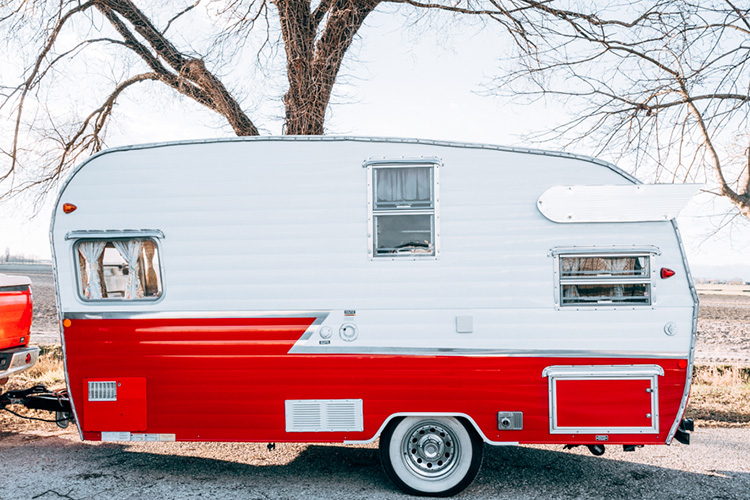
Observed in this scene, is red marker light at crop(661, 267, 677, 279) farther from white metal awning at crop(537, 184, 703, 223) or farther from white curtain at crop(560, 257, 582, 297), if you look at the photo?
white curtain at crop(560, 257, 582, 297)

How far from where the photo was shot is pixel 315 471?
19.5 feet

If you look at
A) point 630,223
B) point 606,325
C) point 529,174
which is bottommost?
point 606,325

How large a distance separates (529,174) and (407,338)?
1.87 meters

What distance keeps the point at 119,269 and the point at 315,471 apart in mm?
2808

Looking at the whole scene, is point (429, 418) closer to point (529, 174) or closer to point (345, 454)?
point (345, 454)

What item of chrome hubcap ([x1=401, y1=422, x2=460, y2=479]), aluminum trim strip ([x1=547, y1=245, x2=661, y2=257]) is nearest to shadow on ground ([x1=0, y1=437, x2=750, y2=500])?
chrome hubcap ([x1=401, y1=422, x2=460, y2=479])

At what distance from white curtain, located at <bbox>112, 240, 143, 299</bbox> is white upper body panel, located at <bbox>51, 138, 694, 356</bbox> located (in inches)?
5.0

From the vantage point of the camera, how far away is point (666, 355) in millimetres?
5105

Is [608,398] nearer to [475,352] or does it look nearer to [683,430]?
[683,430]

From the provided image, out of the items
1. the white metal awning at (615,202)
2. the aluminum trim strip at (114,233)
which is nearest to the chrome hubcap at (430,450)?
the white metal awning at (615,202)

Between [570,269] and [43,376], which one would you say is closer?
[570,269]

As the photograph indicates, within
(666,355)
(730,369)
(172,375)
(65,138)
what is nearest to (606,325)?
(666,355)

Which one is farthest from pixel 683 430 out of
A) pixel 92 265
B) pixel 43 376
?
pixel 43 376

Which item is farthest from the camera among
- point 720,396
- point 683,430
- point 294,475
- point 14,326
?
point 720,396
